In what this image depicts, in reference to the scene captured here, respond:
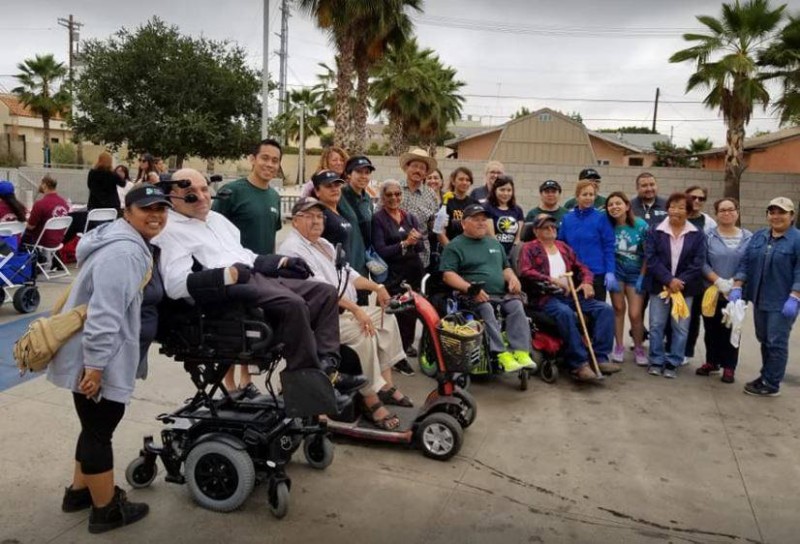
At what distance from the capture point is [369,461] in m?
3.90

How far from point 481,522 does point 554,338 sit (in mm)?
2668

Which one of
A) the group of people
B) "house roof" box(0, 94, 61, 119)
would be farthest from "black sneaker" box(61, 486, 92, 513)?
"house roof" box(0, 94, 61, 119)

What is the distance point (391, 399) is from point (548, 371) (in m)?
1.81

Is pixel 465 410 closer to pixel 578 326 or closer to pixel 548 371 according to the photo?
pixel 548 371

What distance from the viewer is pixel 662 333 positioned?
19.7ft

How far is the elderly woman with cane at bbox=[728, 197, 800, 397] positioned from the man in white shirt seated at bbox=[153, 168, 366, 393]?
3917mm

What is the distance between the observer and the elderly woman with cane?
5.25 metres

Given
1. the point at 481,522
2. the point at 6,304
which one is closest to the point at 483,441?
the point at 481,522

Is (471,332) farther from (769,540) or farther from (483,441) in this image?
(769,540)

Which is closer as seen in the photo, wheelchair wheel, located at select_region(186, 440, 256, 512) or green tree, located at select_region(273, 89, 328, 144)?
wheelchair wheel, located at select_region(186, 440, 256, 512)

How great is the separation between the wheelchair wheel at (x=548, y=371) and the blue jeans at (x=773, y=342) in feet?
5.93

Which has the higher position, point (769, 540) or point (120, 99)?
point (120, 99)

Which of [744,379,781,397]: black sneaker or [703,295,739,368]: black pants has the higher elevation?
[703,295,739,368]: black pants

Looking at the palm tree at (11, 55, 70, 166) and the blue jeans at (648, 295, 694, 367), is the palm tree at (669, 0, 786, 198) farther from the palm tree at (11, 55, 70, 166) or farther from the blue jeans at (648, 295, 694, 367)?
the palm tree at (11, 55, 70, 166)
